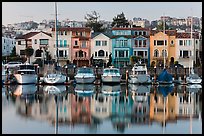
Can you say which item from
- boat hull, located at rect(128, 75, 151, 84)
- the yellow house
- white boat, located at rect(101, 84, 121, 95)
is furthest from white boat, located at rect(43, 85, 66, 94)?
the yellow house

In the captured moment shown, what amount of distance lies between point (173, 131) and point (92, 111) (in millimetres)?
7824

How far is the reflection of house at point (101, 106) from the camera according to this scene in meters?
24.0

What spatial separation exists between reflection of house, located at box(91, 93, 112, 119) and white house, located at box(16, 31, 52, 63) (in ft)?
117

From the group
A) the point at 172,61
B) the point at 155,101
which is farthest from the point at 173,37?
the point at 155,101

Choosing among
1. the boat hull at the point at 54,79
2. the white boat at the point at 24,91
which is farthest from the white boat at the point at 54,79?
the white boat at the point at 24,91

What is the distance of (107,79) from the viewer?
47.1 metres

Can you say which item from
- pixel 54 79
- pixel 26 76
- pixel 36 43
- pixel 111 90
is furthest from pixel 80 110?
pixel 36 43

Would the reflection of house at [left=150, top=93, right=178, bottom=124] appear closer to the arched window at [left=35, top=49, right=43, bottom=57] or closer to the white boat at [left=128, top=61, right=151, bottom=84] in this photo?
the white boat at [left=128, top=61, right=151, bottom=84]

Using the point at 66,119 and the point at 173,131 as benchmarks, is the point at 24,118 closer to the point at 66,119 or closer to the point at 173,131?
the point at 66,119

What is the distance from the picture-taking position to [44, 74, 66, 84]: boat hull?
45719 millimetres

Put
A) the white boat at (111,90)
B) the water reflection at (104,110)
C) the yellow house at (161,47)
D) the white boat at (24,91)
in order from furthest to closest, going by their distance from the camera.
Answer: the yellow house at (161,47)
the white boat at (111,90)
the white boat at (24,91)
the water reflection at (104,110)

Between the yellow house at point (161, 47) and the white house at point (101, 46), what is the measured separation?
6.67 m

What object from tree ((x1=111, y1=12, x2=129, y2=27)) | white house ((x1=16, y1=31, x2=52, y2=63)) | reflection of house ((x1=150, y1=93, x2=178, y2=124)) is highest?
tree ((x1=111, y1=12, x2=129, y2=27))

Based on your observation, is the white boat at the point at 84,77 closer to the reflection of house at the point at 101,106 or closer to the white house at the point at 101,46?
the reflection of house at the point at 101,106
